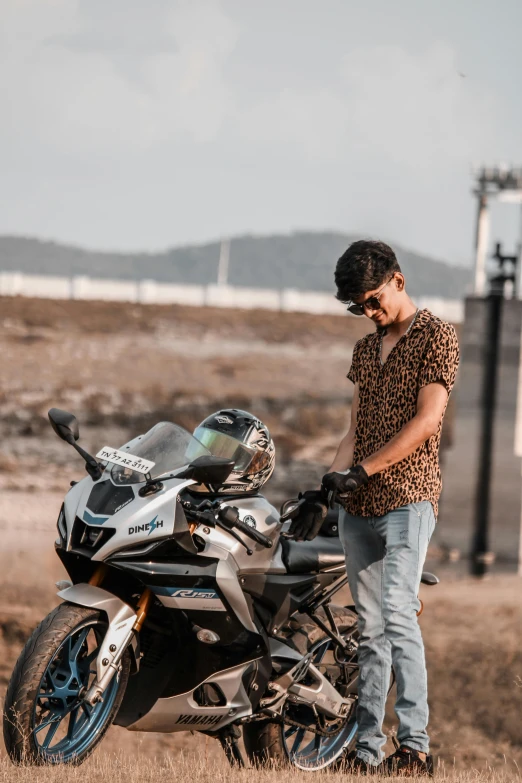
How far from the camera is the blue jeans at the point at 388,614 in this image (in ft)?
17.8

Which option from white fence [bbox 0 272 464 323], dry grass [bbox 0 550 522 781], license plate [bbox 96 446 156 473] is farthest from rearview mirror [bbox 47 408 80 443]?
white fence [bbox 0 272 464 323]

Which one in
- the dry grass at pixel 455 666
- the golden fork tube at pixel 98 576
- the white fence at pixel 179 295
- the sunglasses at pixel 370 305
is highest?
the sunglasses at pixel 370 305

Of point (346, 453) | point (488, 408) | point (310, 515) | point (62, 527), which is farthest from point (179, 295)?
point (62, 527)

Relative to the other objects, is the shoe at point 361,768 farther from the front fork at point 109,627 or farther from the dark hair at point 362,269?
the dark hair at point 362,269

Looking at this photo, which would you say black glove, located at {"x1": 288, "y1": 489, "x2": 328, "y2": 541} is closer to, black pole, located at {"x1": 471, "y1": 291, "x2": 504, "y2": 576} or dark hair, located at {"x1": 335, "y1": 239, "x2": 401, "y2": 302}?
dark hair, located at {"x1": 335, "y1": 239, "x2": 401, "y2": 302}

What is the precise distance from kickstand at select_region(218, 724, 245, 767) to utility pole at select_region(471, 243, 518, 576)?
20.3 meters

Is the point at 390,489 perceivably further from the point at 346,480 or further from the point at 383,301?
the point at 383,301

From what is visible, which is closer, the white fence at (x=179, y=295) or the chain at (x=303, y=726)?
the chain at (x=303, y=726)

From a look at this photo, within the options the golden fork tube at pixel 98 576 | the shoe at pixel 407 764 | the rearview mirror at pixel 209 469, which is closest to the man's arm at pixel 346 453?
the rearview mirror at pixel 209 469

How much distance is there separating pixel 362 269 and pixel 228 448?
109cm

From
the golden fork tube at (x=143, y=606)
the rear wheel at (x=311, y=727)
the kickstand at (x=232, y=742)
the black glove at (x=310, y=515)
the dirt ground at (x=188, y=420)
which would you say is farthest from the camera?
the dirt ground at (x=188, y=420)

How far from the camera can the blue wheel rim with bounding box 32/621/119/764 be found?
518cm

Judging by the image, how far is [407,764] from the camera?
5359mm

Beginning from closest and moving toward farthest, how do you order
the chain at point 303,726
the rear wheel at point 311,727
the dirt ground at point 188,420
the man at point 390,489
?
1. the man at point 390,489
2. the chain at point 303,726
3. the rear wheel at point 311,727
4. the dirt ground at point 188,420
